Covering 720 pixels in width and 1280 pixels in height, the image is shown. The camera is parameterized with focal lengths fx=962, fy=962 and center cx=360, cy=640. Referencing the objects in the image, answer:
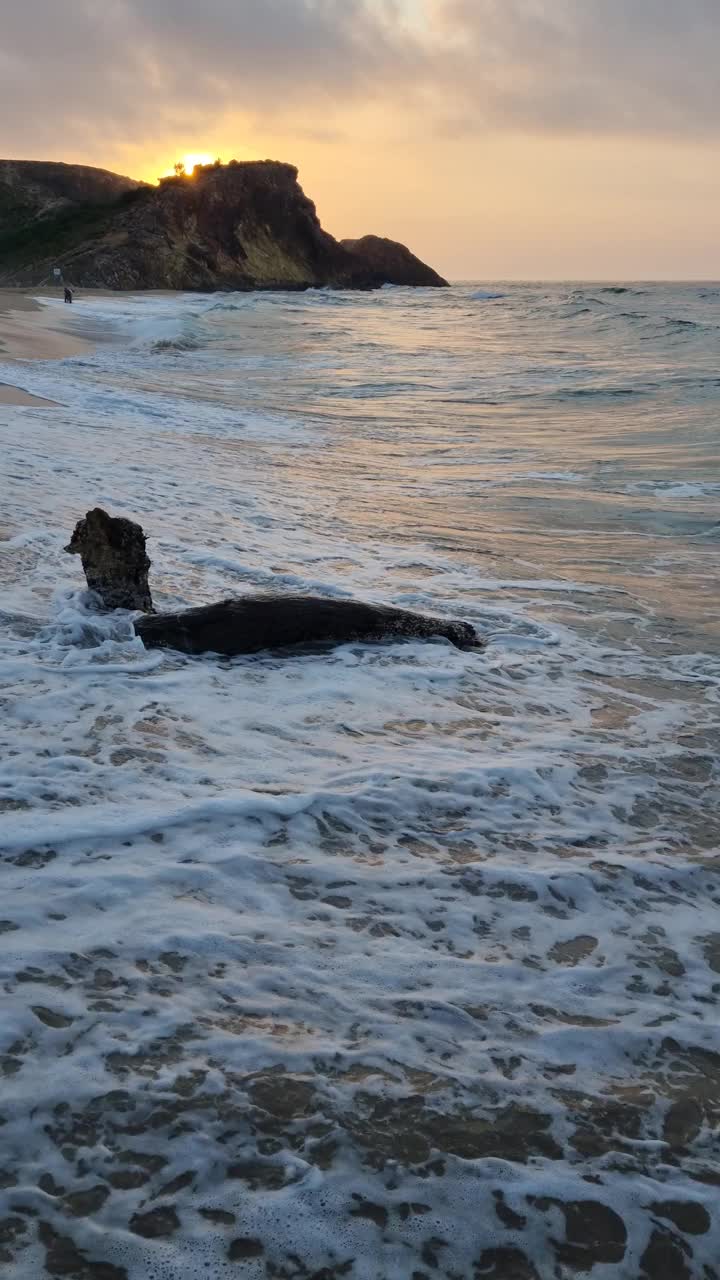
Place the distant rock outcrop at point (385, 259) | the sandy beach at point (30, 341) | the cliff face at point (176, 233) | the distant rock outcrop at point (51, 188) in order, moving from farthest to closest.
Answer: the distant rock outcrop at point (385, 259)
the distant rock outcrop at point (51, 188)
the cliff face at point (176, 233)
the sandy beach at point (30, 341)

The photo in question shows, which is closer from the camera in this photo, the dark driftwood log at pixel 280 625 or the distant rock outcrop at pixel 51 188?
the dark driftwood log at pixel 280 625

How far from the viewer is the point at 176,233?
244ft

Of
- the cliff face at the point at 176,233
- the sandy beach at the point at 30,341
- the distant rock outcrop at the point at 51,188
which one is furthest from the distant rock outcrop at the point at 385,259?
the sandy beach at the point at 30,341

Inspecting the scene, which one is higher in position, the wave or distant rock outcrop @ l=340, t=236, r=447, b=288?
distant rock outcrop @ l=340, t=236, r=447, b=288

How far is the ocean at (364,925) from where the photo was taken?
6.03 feet

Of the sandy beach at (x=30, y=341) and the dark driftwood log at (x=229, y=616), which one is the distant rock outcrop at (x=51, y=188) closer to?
the sandy beach at (x=30, y=341)

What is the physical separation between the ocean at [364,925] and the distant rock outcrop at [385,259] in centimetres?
9708

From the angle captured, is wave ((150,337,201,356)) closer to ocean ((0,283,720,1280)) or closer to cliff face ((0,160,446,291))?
ocean ((0,283,720,1280))

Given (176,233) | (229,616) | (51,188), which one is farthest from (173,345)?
(51,188)

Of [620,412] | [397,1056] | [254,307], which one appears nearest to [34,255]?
[254,307]

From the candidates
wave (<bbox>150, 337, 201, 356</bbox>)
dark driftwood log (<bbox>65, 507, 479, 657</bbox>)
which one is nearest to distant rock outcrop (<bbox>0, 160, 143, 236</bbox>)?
wave (<bbox>150, 337, 201, 356</bbox>)

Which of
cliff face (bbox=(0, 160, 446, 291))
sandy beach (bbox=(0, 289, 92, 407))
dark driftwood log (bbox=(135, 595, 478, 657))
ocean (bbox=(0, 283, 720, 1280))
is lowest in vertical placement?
ocean (bbox=(0, 283, 720, 1280))

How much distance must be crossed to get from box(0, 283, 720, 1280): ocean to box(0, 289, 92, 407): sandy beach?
6.55 meters

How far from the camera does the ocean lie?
1837 millimetres
